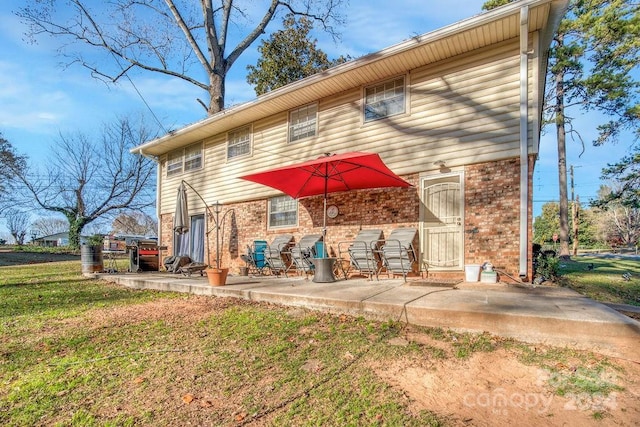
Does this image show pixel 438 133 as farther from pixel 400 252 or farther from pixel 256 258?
pixel 256 258

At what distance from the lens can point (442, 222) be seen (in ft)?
20.5

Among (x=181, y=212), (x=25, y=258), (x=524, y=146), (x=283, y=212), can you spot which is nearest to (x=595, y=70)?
(x=524, y=146)

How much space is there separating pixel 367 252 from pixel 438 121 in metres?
2.78

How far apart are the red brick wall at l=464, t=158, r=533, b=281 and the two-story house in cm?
2

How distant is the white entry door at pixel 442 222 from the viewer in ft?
19.9

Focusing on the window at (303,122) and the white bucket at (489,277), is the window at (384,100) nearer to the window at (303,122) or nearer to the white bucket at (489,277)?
the window at (303,122)

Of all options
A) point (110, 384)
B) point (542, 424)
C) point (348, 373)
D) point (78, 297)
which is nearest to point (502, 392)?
point (542, 424)

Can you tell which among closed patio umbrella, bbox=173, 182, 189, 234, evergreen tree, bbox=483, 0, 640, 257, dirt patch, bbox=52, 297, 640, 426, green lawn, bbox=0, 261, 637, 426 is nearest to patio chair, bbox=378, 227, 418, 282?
green lawn, bbox=0, 261, 637, 426

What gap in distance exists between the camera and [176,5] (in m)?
12.8

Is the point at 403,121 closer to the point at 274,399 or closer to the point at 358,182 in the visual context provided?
the point at 358,182

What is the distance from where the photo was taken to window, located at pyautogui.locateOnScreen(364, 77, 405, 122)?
698 cm

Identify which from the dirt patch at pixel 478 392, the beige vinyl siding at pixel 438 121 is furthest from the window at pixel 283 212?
the dirt patch at pixel 478 392

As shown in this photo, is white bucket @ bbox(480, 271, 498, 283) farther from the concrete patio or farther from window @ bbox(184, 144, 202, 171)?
window @ bbox(184, 144, 202, 171)

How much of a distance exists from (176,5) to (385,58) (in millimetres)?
10409
